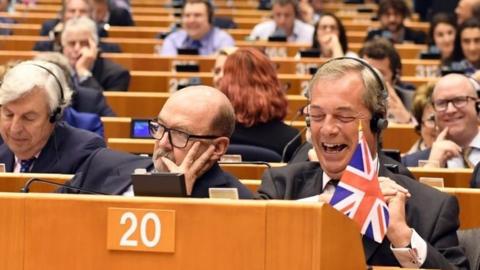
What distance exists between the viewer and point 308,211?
10.4 ft

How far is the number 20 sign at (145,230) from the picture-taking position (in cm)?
327

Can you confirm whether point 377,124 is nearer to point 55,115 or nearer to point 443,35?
point 55,115

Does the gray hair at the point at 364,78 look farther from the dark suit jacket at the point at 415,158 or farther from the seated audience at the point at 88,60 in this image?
the seated audience at the point at 88,60

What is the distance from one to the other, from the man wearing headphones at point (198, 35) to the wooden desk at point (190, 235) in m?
9.62

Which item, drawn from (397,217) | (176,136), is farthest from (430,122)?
(397,217)

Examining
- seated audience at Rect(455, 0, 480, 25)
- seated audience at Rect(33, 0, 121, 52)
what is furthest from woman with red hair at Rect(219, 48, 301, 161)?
seated audience at Rect(455, 0, 480, 25)

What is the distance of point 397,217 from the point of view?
4.04 meters

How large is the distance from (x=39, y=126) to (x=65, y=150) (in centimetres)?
16

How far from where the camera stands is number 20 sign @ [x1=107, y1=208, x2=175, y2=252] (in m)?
3.27

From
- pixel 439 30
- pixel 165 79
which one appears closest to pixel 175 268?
pixel 165 79

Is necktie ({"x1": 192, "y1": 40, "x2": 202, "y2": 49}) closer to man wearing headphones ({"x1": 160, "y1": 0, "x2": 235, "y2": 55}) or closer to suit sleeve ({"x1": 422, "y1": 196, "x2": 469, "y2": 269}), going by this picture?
man wearing headphones ({"x1": 160, "y1": 0, "x2": 235, "y2": 55})

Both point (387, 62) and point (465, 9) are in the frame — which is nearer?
point (387, 62)

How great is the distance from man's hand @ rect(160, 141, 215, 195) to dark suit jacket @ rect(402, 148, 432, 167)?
2569 millimetres

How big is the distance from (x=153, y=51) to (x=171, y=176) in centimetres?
1005
